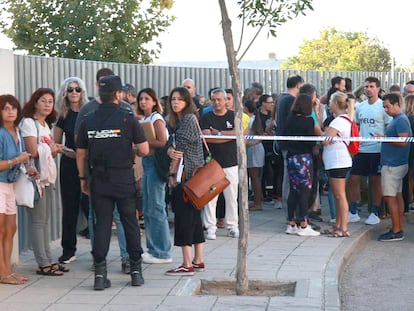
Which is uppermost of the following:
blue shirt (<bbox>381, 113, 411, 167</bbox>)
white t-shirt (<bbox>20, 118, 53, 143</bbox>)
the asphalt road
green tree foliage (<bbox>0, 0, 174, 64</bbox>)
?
green tree foliage (<bbox>0, 0, 174, 64</bbox>)

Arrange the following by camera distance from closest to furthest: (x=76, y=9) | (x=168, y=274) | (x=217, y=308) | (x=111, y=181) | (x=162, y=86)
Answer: (x=217, y=308), (x=111, y=181), (x=168, y=274), (x=162, y=86), (x=76, y=9)

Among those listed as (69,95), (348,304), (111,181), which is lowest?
(348,304)

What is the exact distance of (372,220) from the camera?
14.0m

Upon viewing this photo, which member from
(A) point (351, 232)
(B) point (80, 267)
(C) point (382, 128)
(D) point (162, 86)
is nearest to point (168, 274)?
(B) point (80, 267)

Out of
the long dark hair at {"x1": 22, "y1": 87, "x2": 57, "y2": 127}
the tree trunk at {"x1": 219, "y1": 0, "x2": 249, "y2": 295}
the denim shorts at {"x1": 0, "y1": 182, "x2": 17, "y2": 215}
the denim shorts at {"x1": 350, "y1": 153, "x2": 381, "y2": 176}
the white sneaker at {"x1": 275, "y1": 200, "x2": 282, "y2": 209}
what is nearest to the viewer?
the tree trunk at {"x1": 219, "y1": 0, "x2": 249, "y2": 295}

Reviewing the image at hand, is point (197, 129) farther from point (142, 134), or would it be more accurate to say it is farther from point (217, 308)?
point (217, 308)

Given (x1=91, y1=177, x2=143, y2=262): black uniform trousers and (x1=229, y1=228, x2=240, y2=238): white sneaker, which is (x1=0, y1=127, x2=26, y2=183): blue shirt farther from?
(x1=229, y1=228, x2=240, y2=238): white sneaker

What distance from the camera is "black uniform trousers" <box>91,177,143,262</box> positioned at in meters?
8.84

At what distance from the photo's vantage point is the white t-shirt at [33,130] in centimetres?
938

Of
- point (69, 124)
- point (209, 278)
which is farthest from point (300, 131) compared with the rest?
point (209, 278)

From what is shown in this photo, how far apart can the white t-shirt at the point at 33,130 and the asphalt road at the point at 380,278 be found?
3.41 meters

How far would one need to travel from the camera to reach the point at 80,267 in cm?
1004

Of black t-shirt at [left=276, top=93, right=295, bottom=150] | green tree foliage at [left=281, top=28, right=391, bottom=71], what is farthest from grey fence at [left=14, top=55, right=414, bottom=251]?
green tree foliage at [left=281, top=28, right=391, bottom=71]

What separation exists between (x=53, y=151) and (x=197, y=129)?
1500mm
